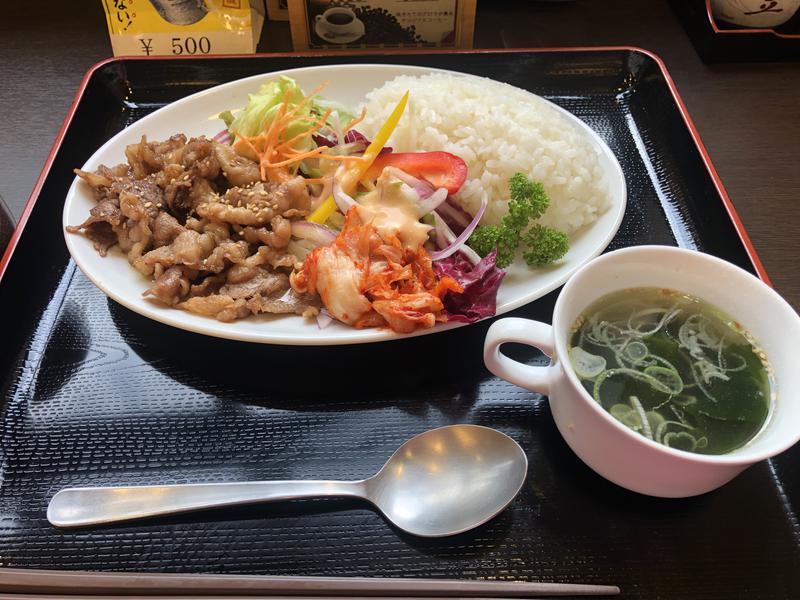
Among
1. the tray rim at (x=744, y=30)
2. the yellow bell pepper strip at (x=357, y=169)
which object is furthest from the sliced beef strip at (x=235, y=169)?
the tray rim at (x=744, y=30)

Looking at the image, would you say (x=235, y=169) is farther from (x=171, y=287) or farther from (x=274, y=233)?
(x=171, y=287)

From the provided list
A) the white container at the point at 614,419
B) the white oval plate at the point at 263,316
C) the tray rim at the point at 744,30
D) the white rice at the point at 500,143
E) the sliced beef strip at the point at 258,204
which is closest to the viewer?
the white container at the point at 614,419

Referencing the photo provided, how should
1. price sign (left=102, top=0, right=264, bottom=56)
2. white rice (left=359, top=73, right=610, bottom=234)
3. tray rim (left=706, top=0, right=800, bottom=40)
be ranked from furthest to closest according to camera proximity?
1. tray rim (left=706, top=0, right=800, bottom=40)
2. price sign (left=102, top=0, right=264, bottom=56)
3. white rice (left=359, top=73, right=610, bottom=234)

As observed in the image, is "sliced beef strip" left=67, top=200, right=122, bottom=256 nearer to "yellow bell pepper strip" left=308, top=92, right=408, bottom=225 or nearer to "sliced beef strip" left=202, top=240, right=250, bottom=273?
"sliced beef strip" left=202, top=240, right=250, bottom=273

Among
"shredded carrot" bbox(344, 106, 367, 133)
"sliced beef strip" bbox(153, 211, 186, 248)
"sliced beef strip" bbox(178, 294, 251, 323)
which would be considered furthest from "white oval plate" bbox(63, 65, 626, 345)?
"shredded carrot" bbox(344, 106, 367, 133)

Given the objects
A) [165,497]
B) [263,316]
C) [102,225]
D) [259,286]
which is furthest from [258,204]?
[165,497]

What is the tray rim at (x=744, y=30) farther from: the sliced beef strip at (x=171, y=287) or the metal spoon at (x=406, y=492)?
the sliced beef strip at (x=171, y=287)

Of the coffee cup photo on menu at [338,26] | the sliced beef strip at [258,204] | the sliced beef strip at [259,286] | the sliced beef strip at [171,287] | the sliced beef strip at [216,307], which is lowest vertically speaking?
the sliced beef strip at [259,286]
